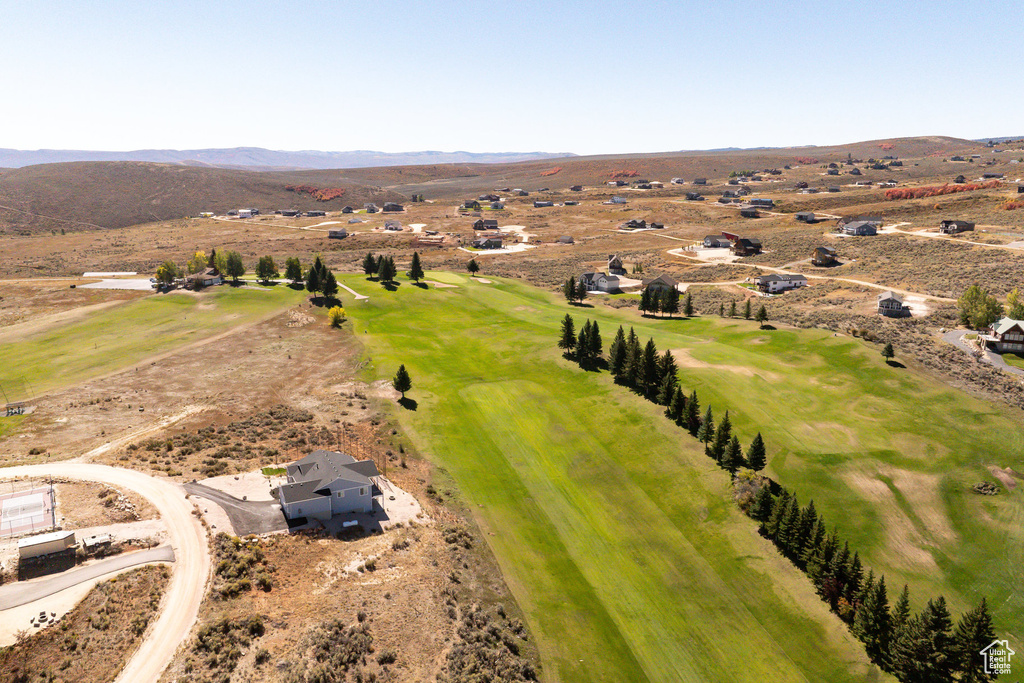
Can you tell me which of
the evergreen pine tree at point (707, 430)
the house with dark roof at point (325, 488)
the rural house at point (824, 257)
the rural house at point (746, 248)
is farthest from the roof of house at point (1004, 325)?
the house with dark roof at point (325, 488)

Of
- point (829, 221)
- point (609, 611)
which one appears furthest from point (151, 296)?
point (829, 221)

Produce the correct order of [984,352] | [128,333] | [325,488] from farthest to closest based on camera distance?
[128,333] → [984,352] → [325,488]

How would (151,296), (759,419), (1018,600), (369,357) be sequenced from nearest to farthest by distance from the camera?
(1018,600), (759,419), (369,357), (151,296)

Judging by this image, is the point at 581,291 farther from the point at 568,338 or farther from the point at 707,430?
the point at 707,430

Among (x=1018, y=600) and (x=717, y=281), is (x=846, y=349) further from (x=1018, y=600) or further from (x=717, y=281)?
(x=717, y=281)

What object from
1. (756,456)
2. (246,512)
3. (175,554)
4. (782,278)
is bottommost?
(246,512)

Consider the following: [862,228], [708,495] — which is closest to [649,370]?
[708,495]
